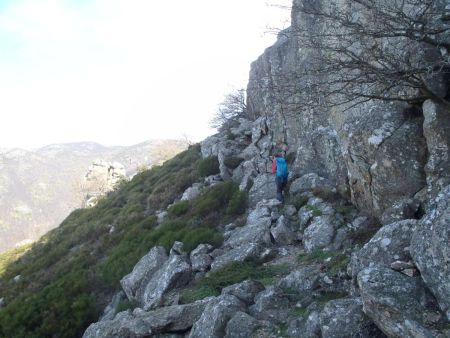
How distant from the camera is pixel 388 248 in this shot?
5.68 m

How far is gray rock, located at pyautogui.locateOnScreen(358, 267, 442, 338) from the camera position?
166 inches

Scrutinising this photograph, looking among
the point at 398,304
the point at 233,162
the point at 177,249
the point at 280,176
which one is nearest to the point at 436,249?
the point at 398,304

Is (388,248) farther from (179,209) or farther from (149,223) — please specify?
(149,223)

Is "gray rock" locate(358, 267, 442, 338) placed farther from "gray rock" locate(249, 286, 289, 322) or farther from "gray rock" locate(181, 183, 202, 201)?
"gray rock" locate(181, 183, 202, 201)

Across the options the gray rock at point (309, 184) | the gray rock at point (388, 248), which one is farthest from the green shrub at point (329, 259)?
the gray rock at point (309, 184)

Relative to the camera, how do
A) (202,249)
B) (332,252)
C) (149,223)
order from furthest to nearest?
(149,223)
(202,249)
(332,252)

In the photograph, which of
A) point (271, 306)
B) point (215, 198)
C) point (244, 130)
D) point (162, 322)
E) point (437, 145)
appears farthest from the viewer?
point (244, 130)

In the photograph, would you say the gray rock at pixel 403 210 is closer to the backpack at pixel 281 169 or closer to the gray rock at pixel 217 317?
the gray rock at pixel 217 317

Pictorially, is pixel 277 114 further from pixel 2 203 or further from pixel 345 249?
pixel 2 203

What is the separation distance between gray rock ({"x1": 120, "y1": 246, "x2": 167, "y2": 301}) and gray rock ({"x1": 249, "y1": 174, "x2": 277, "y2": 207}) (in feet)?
12.4

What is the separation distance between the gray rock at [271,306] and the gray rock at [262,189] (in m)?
6.90

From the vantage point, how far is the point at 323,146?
43.6ft

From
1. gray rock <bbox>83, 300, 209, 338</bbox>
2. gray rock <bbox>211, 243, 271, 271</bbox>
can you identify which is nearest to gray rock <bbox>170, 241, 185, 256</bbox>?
gray rock <bbox>211, 243, 271, 271</bbox>

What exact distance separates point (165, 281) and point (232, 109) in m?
20.4
